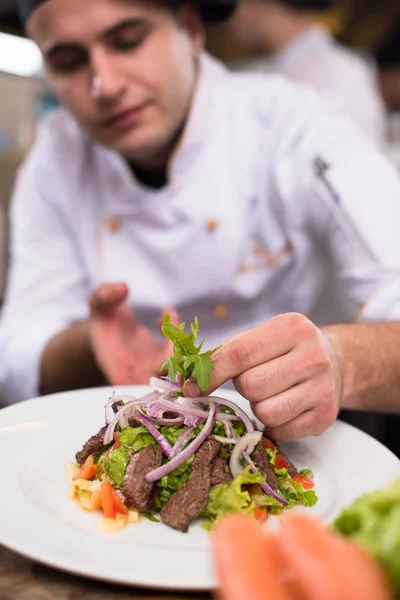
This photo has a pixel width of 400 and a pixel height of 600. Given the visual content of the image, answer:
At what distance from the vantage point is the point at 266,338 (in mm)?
1070

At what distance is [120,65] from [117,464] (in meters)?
1.34

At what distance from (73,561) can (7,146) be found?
359 centimetres

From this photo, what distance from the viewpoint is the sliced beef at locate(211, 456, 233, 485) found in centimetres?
105

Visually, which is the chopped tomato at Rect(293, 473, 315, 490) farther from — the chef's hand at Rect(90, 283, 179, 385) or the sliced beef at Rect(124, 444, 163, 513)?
the chef's hand at Rect(90, 283, 179, 385)

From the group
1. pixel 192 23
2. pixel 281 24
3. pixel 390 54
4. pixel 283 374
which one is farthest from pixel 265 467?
pixel 390 54

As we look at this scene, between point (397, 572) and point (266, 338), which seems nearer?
point (397, 572)

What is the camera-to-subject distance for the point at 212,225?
2.08m

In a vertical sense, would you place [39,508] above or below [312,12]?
below

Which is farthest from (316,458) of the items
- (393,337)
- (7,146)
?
(7,146)

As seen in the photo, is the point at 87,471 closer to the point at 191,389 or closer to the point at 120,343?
the point at 191,389

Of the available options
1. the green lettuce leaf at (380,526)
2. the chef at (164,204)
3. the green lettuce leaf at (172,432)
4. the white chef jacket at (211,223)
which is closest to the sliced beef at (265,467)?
the green lettuce leaf at (172,432)

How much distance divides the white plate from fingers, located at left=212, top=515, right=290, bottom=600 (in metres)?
0.24

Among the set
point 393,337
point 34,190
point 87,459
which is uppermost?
point 393,337

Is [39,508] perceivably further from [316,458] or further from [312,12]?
[312,12]
